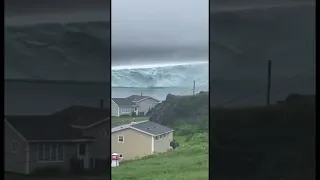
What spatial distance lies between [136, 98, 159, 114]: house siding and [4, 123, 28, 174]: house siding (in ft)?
2.07

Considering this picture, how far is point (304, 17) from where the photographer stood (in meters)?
1.85

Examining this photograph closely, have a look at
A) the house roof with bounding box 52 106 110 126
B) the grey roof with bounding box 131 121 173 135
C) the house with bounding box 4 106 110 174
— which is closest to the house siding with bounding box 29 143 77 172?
the house with bounding box 4 106 110 174

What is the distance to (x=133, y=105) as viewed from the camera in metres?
1.89

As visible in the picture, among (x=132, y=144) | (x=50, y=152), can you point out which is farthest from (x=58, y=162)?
(x=132, y=144)

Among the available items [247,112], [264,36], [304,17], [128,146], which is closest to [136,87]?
[128,146]

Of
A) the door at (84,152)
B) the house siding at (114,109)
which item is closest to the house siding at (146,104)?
the house siding at (114,109)

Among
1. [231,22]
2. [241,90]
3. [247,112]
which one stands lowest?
[247,112]

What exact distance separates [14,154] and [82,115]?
399 mm

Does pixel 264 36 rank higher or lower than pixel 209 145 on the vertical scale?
higher

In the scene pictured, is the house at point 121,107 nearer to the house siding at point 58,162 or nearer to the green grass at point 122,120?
the green grass at point 122,120

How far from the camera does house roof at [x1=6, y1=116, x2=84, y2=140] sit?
6.14ft

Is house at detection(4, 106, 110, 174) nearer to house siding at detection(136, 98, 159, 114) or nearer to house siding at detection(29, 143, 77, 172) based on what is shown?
house siding at detection(29, 143, 77, 172)

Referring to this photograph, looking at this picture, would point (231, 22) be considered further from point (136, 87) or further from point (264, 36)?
point (136, 87)
